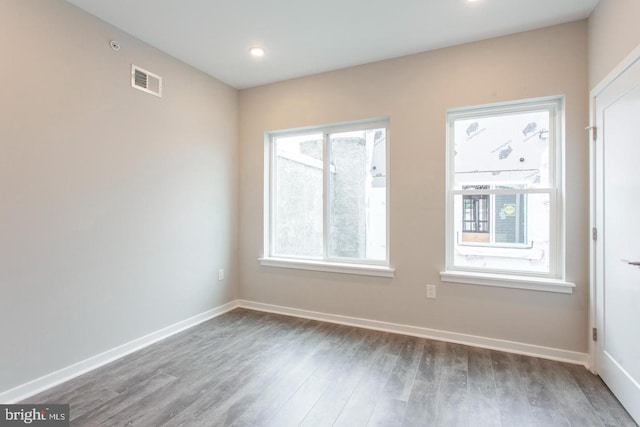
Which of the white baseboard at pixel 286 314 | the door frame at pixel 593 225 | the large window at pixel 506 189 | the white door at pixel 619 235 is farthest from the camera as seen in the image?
the large window at pixel 506 189

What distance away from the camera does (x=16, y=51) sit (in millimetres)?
2025

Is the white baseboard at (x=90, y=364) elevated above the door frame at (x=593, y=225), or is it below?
below

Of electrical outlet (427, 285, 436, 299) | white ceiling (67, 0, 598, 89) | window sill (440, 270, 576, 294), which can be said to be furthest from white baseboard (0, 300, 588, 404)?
white ceiling (67, 0, 598, 89)

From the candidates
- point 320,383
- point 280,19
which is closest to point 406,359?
point 320,383

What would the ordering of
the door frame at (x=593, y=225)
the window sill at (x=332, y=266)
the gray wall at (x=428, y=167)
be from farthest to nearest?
the window sill at (x=332, y=266) < the gray wall at (x=428, y=167) < the door frame at (x=593, y=225)

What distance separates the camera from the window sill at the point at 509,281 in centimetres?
252

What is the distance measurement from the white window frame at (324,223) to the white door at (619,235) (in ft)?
5.29

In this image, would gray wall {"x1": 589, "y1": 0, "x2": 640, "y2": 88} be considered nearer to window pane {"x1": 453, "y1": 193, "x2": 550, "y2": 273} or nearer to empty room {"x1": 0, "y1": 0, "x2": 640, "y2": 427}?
empty room {"x1": 0, "y1": 0, "x2": 640, "y2": 427}

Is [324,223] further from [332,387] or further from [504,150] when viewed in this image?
[504,150]

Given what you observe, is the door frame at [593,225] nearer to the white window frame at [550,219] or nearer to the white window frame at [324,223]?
the white window frame at [550,219]

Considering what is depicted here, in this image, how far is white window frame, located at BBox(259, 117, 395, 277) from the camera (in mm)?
3252
